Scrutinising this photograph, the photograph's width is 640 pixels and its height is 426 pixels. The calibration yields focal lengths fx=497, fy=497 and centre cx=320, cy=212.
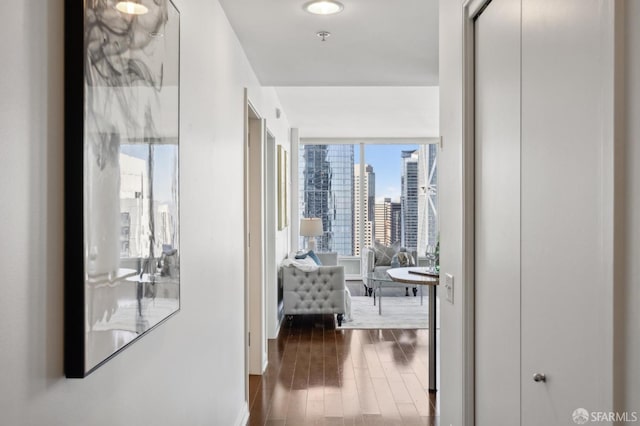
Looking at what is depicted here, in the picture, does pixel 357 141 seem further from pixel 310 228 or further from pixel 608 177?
pixel 608 177

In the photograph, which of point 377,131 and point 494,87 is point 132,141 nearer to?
point 494,87

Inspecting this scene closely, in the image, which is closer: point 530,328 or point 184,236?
point 530,328

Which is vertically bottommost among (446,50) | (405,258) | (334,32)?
(405,258)

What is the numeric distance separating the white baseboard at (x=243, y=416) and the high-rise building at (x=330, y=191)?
19.8 feet

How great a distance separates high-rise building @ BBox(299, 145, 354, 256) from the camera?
9.19 meters

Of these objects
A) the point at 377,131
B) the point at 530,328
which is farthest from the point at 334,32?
the point at 377,131

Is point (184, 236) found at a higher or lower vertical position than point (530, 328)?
higher

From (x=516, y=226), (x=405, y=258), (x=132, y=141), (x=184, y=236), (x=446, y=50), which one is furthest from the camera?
(x=405, y=258)

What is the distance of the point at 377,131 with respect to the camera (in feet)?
27.7

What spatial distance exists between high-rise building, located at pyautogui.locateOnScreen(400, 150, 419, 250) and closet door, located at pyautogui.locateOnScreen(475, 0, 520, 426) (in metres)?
7.49

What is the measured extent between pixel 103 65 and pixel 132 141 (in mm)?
223

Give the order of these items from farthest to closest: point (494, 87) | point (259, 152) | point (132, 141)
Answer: point (259, 152) → point (494, 87) → point (132, 141)

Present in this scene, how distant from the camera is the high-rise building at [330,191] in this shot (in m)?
9.19

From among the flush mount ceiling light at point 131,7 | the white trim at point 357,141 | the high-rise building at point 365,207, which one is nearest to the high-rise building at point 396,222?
the high-rise building at point 365,207
